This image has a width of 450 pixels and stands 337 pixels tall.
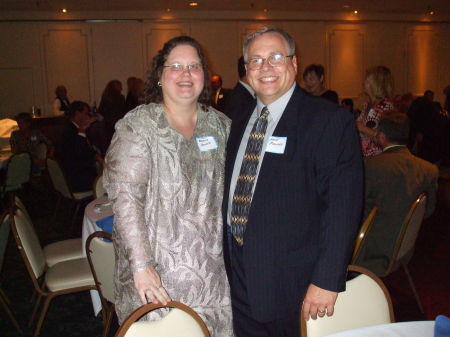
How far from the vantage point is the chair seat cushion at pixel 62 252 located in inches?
127

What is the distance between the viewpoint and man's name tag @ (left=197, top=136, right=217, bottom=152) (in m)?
1.80

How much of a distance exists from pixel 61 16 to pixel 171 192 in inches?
416

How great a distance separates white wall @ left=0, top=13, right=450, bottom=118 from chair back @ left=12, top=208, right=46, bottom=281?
28.5 ft

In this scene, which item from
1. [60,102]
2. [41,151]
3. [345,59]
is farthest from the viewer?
[345,59]

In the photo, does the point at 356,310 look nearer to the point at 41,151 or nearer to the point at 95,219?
the point at 95,219

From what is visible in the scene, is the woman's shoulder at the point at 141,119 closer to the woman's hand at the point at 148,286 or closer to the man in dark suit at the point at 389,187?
the woman's hand at the point at 148,286

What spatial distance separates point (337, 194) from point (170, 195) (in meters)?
0.59

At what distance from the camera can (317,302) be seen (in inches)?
62.2

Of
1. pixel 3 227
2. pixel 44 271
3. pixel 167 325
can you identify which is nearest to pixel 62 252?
pixel 44 271

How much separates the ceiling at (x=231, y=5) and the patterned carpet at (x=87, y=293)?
6.02 metres

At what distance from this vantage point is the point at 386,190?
289 centimetres

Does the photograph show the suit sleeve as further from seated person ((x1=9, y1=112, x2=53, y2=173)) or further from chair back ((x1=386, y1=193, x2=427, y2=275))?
seated person ((x1=9, y1=112, x2=53, y2=173))

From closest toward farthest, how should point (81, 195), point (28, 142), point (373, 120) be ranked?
point (373, 120), point (81, 195), point (28, 142)

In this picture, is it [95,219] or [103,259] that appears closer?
[103,259]
